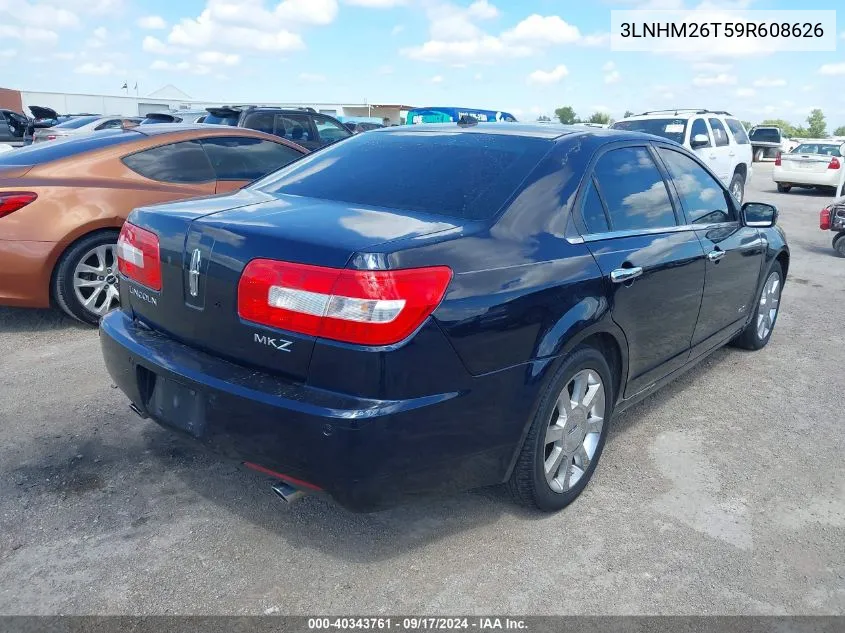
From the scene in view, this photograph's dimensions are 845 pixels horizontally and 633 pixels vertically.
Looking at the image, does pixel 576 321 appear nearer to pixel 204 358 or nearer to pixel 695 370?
pixel 204 358

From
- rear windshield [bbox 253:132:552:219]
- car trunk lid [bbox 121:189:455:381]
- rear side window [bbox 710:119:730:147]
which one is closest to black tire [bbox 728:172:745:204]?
rear side window [bbox 710:119:730:147]

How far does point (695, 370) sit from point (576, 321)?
8.23 feet

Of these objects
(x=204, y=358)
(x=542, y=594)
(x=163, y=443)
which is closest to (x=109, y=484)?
(x=163, y=443)

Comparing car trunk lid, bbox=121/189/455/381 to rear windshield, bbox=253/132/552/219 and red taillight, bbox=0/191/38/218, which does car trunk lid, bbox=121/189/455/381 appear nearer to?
rear windshield, bbox=253/132/552/219

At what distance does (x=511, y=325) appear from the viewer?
8.47ft

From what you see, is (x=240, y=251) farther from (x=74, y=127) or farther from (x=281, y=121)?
(x=74, y=127)

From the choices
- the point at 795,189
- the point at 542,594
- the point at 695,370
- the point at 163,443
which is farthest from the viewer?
the point at 795,189

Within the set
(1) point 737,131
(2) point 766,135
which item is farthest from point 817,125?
(1) point 737,131

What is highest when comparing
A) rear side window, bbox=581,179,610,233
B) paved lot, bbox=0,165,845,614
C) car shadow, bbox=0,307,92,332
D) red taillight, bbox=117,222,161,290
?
rear side window, bbox=581,179,610,233

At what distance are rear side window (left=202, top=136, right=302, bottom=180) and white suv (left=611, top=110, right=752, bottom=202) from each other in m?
7.71

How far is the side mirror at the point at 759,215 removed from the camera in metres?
4.46

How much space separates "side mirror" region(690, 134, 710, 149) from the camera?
474 inches

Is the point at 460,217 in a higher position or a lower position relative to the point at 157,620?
higher

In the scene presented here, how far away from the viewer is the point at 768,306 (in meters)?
5.37
